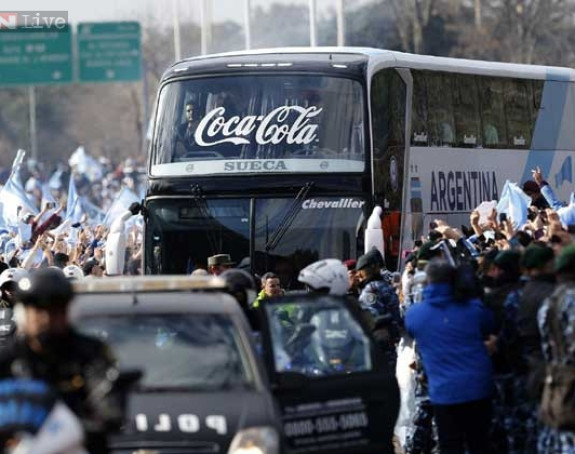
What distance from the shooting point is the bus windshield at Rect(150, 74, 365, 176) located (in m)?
21.3

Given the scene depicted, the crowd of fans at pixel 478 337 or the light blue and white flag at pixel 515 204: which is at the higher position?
the light blue and white flag at pixel 515 204

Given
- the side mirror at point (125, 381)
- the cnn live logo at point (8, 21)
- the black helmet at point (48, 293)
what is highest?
the cnn live logo at point (8, 21)

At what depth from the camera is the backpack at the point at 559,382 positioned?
1047cm

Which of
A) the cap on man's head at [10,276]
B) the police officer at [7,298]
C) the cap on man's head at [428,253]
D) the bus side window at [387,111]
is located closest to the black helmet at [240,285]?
the cap on man's head at [428,253]

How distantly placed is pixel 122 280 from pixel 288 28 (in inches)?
3094

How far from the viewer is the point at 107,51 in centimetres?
5597

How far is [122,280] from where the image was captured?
33.9 ft

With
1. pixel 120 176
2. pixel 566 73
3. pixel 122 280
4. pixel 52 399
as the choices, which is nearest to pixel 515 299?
pixel 122 280

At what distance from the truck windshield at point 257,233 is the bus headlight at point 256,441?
38.0 feet

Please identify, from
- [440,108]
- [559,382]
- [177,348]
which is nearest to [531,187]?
[440,108]

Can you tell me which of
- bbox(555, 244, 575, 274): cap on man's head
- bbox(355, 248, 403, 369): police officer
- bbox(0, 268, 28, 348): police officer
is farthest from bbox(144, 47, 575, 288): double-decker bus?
bbox(555, 244, 575, 274): cap on man's head

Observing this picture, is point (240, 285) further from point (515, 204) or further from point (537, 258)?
point (515, 204)

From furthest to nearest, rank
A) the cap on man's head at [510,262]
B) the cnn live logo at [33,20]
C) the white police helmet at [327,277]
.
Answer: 1. the cnn live logo at [33,20]
2. the white police helmet at [327,277]
3. the cap on man's head at [510,262]

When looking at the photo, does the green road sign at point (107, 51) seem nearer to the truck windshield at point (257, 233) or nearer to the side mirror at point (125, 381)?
the truck windshield at point (257, 233)
